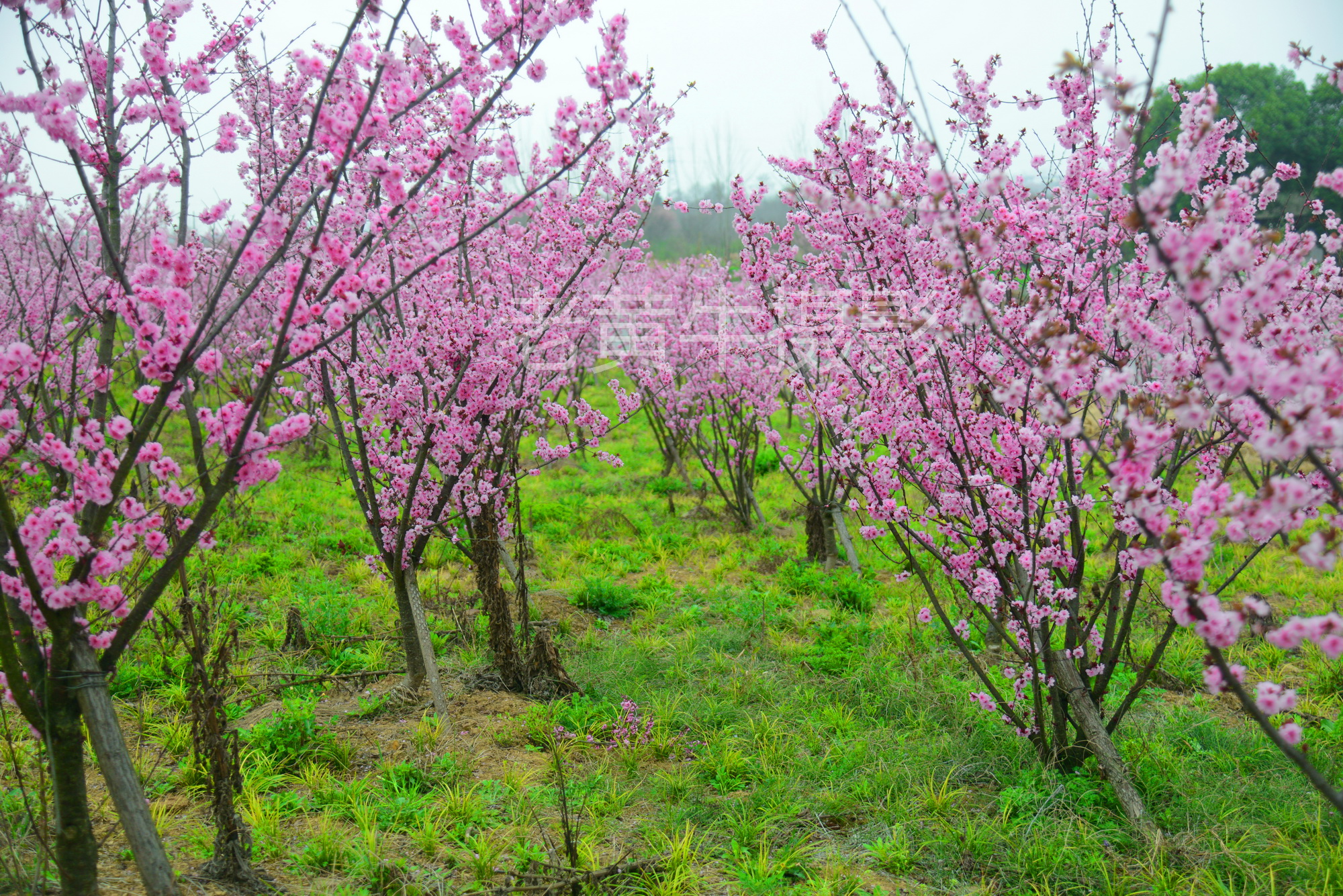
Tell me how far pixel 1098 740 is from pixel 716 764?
1535mm

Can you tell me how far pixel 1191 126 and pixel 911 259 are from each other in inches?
56.4

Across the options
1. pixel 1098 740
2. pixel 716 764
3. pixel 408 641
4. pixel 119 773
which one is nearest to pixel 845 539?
pixel 716 764

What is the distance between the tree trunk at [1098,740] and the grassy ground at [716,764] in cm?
8

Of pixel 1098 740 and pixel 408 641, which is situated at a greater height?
pixel 408 641

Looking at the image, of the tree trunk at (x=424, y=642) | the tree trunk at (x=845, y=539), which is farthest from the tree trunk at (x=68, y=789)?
the tree trunk at (x=845, y=539)

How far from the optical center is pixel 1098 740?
3018 mm

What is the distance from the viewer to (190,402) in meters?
2.75

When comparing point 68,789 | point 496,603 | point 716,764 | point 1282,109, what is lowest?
point 716,764

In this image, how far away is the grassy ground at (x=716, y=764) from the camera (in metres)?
2.67

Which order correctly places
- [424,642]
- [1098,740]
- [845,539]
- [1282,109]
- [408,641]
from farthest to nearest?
[1282,109]
[845,539]
[408,641]
[424,642]
[1098,740]

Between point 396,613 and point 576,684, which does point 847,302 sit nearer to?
point 576,684

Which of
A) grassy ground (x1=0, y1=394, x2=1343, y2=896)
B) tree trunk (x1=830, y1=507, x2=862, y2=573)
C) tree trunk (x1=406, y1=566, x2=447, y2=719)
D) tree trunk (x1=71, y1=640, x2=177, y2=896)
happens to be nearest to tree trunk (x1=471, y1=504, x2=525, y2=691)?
grassy ground (x1=0, y1=394, x2=1343, y2=896)

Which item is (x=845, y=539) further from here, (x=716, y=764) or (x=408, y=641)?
(x=408, y=641)

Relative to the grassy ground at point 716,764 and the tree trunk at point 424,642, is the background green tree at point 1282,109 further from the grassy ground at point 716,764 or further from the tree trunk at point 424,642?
the tree trunk at point 424,642
